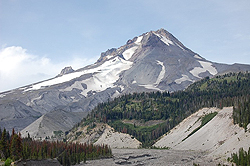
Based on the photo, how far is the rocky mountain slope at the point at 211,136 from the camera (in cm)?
Result: 8418

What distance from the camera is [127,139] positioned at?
159250 millimetres

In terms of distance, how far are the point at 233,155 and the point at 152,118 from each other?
107491mm

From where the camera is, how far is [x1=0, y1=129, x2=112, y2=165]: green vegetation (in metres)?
79.0

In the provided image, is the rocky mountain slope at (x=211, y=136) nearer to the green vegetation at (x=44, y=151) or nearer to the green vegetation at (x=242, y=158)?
the green vegetation at (x=242, y=158)

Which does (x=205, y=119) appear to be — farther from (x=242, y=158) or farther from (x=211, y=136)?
(x=242, y=158)

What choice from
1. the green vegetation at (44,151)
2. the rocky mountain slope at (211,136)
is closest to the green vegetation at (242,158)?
the rocky mountain slope at (211,136)

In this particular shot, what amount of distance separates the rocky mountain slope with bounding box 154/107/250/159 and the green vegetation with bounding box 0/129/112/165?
27306 millimetres

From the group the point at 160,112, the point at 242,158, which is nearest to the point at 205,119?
the point at 160,112

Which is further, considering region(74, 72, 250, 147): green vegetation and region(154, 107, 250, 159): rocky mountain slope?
region(74, 72, 250, 147): green vegetation

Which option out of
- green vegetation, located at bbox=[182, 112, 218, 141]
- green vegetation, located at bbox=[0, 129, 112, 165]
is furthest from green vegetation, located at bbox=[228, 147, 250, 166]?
green vegetation, located at bbox=[182, 112, 218, 141]

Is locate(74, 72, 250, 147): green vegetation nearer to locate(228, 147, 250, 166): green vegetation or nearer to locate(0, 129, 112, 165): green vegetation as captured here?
locate(0, 129, 112, 165): green vegetation

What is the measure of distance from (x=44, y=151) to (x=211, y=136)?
49369 millimetres

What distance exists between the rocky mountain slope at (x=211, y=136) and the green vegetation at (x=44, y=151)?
89.6 ft

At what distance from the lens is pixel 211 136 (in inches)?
4363
